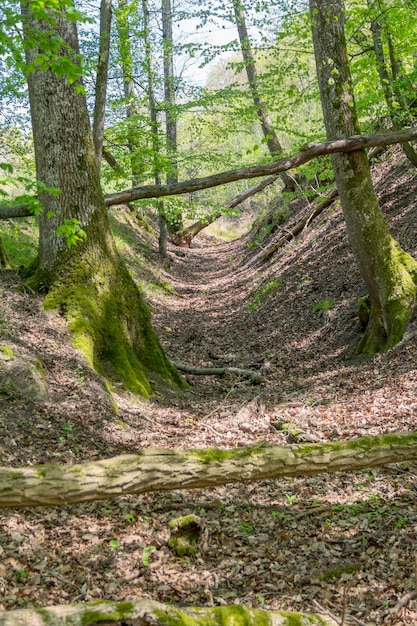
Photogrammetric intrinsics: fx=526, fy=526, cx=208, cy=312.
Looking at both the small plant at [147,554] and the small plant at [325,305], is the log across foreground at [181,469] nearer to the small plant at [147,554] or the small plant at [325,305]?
the small plant at [147,554]

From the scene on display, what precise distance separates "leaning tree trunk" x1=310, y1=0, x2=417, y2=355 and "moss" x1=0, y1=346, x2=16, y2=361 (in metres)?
5.51

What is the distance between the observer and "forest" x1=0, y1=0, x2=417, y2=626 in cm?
354

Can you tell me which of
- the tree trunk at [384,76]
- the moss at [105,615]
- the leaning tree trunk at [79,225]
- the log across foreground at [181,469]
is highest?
the tree trunk at [384,76]

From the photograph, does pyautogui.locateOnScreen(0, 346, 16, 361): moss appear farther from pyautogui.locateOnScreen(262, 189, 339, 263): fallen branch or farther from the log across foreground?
pyautogui.locateOnScreen(262, 189, 339, 263): fallen branch

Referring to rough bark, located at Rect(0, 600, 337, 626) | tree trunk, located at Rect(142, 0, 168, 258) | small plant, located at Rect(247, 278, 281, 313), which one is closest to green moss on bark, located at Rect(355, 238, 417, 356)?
small plant, located at Rect(247, 278, 281, 313)

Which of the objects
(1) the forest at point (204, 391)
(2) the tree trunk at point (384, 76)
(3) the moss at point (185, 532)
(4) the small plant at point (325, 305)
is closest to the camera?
(1) the forest at point (204, 391)

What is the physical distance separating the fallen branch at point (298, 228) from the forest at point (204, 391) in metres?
1.52

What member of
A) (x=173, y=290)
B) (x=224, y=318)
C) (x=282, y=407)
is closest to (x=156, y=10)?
(x=173, y=290)

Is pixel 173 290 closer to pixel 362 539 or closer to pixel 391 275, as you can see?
pixel 391 275

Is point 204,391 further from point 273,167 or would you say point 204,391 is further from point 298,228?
point 298,228

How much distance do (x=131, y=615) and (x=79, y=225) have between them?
220 inches

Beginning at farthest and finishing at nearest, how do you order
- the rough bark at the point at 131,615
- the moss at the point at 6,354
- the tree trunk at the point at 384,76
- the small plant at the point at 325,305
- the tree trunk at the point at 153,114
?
the tree trunk at the point at 153,114
the small plant at the point at 325,305
the tree trunk at the point at 384,76
the moss at the point at 6,354
the rough bark at the point at 131,615

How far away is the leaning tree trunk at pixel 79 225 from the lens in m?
7.30

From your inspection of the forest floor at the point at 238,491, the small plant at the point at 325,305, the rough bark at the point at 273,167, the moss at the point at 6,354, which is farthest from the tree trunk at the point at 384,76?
the moss at the point at 6,354
